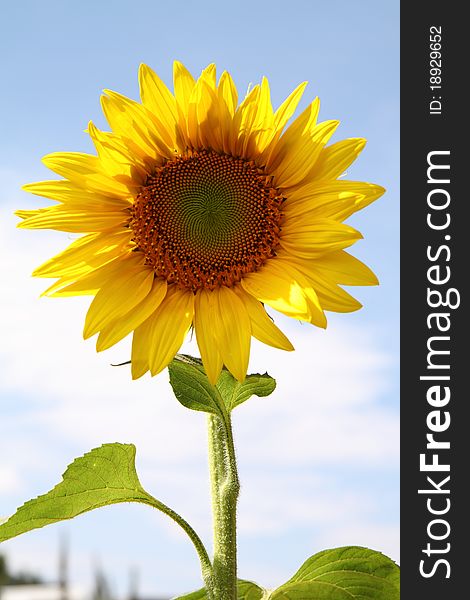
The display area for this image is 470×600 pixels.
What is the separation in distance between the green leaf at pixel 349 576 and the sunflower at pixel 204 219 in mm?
493

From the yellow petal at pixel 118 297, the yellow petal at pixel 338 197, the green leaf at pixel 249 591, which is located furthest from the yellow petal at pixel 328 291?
the green leaf at pixel 249 591

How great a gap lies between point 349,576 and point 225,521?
359 millimetres

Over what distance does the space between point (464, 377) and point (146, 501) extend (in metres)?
0.84

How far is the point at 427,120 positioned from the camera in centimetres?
234

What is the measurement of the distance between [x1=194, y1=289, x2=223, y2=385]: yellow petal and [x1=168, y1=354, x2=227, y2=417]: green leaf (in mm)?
50

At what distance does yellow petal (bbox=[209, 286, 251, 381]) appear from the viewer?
1.76 m

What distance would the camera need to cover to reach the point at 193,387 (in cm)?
178

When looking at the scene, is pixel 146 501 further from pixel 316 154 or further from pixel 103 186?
pixel 316 154

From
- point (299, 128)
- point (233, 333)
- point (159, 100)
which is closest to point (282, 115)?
point (299, 128)

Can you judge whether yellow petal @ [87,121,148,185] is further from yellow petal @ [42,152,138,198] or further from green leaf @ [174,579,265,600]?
green leaf @ [174,579,265,600]

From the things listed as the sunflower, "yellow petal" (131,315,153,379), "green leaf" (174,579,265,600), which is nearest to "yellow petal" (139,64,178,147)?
the sunflower

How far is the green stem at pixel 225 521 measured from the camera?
1.71 metres

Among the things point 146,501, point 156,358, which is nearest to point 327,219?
point 156,358

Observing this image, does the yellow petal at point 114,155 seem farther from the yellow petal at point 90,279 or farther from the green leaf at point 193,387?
the green leaf at point 193,387
